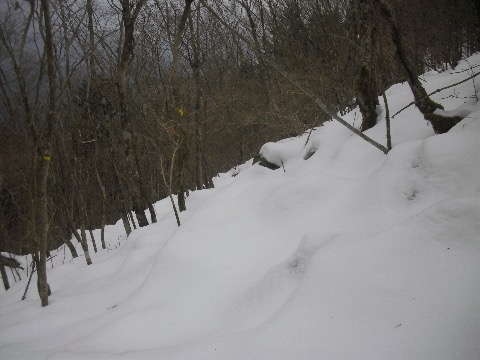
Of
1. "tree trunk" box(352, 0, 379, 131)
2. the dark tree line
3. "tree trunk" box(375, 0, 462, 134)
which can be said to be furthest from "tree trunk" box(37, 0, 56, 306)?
"tree trunk" box(352, 0, 379, 131)

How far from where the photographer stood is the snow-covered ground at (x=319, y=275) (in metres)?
1.49

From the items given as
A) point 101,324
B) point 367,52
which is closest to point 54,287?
point 101,324

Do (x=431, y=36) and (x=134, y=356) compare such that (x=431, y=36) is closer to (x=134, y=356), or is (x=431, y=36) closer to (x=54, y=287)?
(x=134, y=356)

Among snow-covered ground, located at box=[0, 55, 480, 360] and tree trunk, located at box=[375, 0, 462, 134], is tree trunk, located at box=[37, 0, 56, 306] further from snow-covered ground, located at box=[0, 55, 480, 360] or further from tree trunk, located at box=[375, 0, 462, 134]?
tree trunk, located at box=[375, 0, 462, 134]

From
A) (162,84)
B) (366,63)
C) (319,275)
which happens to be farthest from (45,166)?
(162,84)

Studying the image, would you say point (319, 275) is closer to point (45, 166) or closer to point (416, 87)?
point (416, 87)

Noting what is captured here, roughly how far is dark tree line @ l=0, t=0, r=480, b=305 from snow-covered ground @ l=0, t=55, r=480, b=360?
30.2 inches

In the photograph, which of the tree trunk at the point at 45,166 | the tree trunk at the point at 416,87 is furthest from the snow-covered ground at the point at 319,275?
the tree trunk at the point at 45,166

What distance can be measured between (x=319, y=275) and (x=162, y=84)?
1094 centimetres

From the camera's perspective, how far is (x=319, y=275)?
6.36ft

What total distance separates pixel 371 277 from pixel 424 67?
9.69 meters

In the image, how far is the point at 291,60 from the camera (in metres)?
11.7

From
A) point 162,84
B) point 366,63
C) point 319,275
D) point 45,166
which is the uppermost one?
point 162,84

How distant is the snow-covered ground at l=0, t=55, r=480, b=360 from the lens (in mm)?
1491
